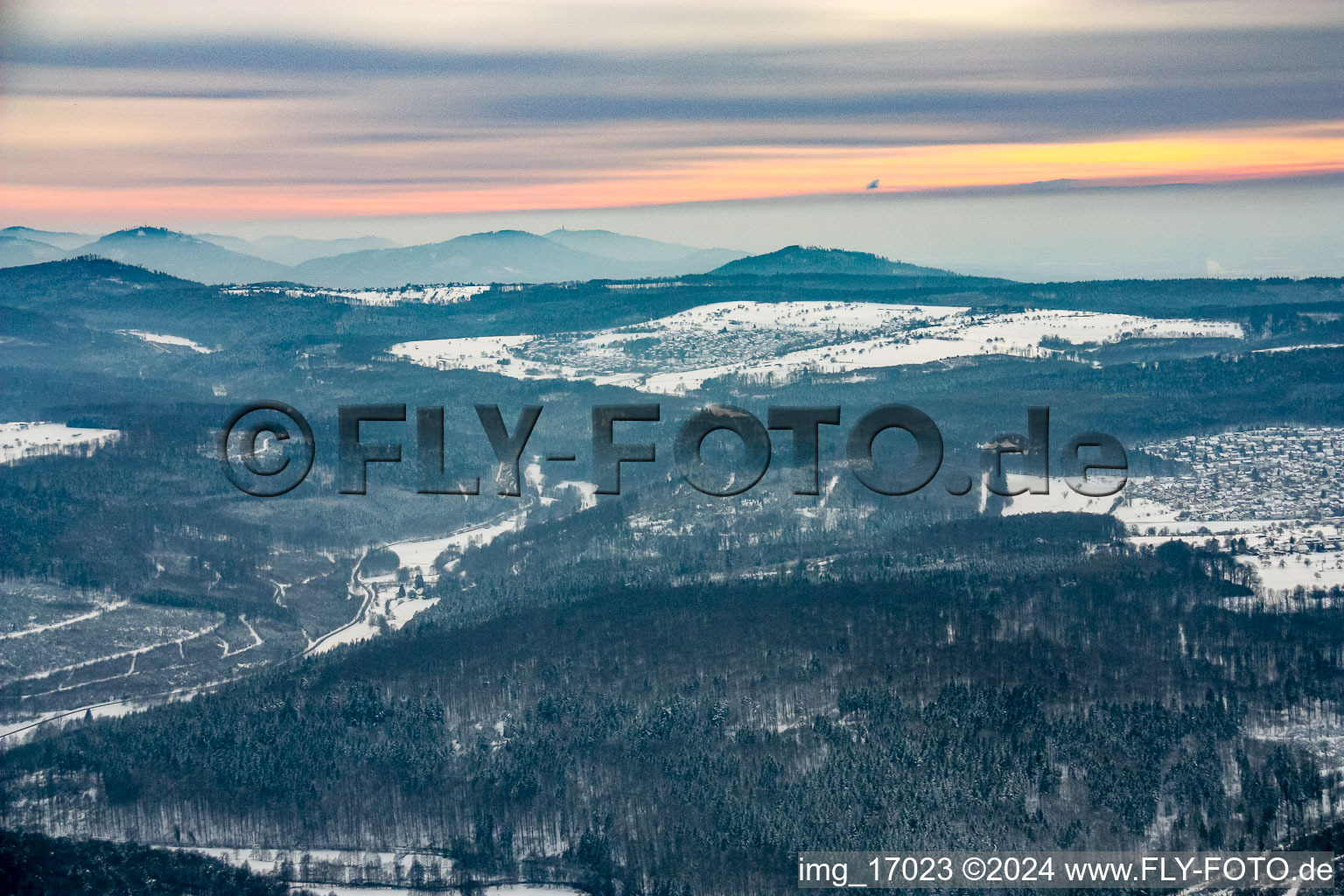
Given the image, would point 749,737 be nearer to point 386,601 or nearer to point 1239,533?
point 386,601

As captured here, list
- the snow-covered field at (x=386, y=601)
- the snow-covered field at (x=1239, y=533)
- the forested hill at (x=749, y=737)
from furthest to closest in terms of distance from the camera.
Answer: the snow-covered field at (x=386, y=601), the snow-covered field at (x=1239, y=533), the forested hill at (x=749, y=737)

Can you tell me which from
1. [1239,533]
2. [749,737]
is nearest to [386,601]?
[749,737]

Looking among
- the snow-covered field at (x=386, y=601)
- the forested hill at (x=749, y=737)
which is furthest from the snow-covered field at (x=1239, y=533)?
the snow-covered field at (x=386, y=601)

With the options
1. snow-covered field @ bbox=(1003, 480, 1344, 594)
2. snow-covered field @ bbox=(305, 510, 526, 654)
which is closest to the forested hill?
snow-covered field @ bbox=(1003, 480, 1344, 594)

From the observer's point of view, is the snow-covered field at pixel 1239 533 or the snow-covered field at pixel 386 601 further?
the snow-covered field at pixel 386 601

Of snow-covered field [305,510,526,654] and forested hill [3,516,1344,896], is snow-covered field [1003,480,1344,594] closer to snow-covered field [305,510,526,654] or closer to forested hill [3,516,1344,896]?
forested hill [3,516,1344,896]

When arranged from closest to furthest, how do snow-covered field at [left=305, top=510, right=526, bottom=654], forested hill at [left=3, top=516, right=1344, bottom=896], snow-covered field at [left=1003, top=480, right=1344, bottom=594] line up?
forested hill at [left=3, top=516, right=1344, bottom=896] → snow-covered field at [left=1003, top=480, right=1344, bottom=594] → snow-covered field at [left=305, top=510, right=526, bottom=654]

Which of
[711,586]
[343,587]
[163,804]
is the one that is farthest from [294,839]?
[343,587]

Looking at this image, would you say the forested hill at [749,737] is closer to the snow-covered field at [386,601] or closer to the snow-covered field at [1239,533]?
the snow-covered field at [1239,533]

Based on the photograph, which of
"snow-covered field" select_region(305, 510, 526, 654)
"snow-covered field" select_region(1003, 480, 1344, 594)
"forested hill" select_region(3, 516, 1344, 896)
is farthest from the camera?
"snow-covered field" select_region(305, 510, 526, 654)

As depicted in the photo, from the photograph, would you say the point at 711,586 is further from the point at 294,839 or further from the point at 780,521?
the point at 294,839
